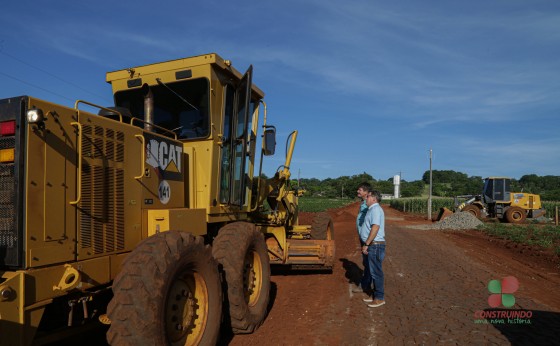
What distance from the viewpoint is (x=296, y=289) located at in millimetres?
7062

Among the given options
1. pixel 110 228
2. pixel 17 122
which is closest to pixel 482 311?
pixel 110 228

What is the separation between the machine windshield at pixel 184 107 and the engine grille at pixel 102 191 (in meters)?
1.33

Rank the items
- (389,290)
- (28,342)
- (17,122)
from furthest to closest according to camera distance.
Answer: (389,290)
(17,122)
(28,342)

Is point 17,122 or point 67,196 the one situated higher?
point 17,122

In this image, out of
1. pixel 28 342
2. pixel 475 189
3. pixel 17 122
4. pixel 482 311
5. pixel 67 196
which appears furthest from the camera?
pixel 475 189

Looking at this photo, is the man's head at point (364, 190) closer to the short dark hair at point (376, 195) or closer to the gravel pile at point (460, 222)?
the short dark hair at point (376, 195)

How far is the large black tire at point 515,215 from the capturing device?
87.2 feet

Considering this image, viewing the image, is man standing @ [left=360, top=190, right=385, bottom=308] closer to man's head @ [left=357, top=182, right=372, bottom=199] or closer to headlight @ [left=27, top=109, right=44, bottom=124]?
man's head @ [left=357, top=182, right=372, bottom=199]

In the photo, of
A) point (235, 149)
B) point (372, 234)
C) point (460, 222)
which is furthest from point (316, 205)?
point (235, 149)

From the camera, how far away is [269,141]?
667 centimetres

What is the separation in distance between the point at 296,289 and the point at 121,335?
4.47 meters

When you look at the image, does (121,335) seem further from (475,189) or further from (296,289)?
(475,189)

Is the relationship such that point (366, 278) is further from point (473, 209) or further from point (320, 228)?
point (473, 209)

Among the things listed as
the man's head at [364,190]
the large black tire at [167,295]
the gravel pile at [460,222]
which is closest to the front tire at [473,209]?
the gravel pile at [460,222]
